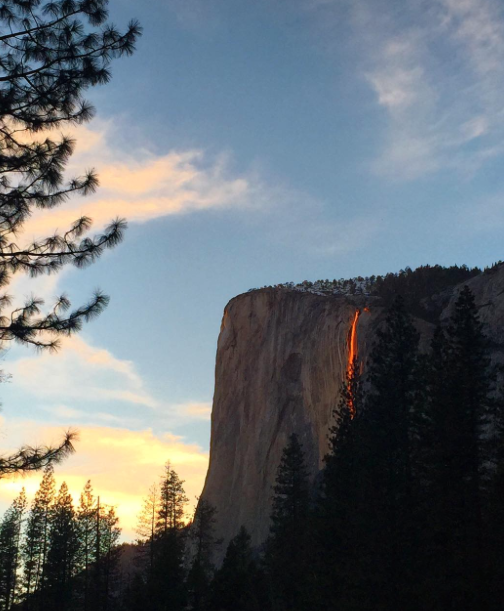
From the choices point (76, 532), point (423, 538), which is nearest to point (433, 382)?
point (423, 538)

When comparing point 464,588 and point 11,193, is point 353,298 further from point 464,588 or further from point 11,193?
point 11,193

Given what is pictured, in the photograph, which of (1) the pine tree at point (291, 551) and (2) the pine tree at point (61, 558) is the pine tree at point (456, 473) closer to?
(1) the pine tree at point (291, 551)

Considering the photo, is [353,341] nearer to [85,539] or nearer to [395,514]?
[85,539]

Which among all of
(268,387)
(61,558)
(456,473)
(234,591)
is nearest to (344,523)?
(456,473)

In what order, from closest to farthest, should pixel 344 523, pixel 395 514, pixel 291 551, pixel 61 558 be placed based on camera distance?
pixel 395 514
pixel 344 523
pixel 291 551
pixel 61 558

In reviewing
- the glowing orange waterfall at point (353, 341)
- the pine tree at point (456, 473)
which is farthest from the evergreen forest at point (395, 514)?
the glowing orange waterfall at point (353, 341)

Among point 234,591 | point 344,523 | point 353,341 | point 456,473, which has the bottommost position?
point 234,591

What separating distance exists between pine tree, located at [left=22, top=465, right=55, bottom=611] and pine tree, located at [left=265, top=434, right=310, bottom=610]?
61.9ft

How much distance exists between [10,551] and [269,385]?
29.6 m

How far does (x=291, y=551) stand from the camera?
130ft

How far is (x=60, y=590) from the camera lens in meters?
49.5

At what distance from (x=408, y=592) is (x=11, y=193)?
839 inches

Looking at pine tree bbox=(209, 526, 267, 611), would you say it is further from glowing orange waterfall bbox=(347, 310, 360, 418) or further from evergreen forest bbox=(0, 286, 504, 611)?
glowing orange waterfall bbox=(347, 310, 360, 418)

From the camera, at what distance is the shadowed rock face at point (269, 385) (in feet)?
221
